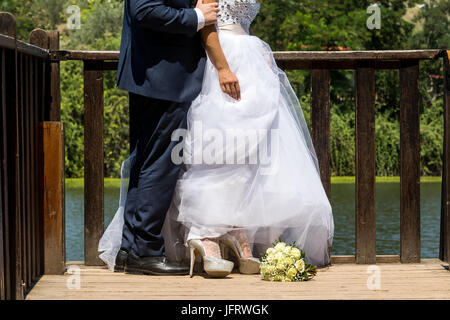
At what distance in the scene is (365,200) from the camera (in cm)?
351

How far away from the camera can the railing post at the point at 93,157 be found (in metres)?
3.43

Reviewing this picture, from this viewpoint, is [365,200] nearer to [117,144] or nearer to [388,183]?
[117,144]

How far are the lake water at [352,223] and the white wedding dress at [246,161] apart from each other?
4336 mm

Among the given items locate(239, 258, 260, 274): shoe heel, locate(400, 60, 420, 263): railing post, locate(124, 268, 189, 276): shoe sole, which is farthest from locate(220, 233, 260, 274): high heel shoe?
locate(400, 60, 420, 263): railing post

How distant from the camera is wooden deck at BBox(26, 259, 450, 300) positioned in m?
2.60

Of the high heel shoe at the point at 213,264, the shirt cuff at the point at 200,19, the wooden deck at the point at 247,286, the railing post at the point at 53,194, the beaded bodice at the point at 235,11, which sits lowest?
the wooden deck at the point at 247,286

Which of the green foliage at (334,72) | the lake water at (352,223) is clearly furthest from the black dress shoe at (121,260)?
the green foliage at (334,72)

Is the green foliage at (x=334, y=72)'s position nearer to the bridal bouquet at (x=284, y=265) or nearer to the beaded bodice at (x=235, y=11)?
the beaded bodice at (x=235, y=11)

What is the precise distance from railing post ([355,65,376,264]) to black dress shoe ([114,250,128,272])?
110 cm

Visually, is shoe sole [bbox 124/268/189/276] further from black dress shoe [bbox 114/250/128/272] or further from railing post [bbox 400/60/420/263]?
railing post [bbox 400/60/420/263]

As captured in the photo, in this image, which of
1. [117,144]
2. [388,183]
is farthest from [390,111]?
[117,144]

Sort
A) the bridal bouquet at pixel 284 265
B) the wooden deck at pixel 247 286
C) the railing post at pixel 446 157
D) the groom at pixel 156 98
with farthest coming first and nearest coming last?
→ the railing post at pixel 446 157, the groom at pixel 156 98, the bridal bouquet at pixel 284 265, the wooden deck at pixel 247 286

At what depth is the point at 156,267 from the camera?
119 inches

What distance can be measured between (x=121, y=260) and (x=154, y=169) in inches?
17.2
